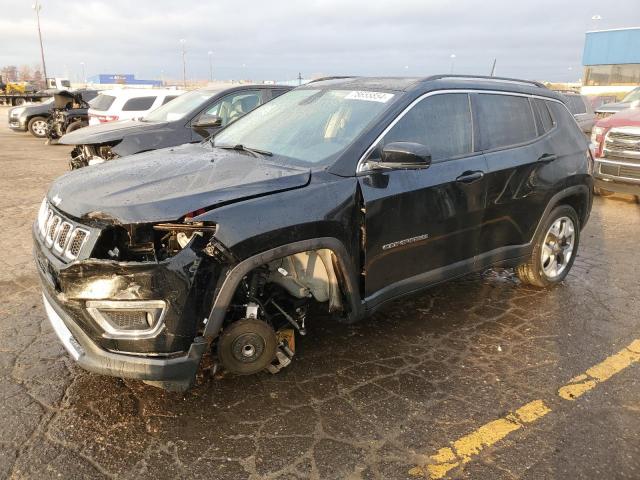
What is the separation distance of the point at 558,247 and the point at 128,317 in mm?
3933

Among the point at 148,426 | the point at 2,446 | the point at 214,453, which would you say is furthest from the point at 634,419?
the point at 2,446

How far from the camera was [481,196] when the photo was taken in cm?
377

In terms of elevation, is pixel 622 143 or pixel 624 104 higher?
pixel 624 104

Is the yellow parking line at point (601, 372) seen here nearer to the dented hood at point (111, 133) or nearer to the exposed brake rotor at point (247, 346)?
the exposed brake rotor at point (247, 346)

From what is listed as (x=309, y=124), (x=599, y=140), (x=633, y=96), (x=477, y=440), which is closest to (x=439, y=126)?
(x=309, y=124)

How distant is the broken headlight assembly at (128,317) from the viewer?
2.46 metres

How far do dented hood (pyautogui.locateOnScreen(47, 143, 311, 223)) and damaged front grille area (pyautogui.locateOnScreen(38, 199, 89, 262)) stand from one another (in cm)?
7

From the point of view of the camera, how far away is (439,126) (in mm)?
A: 3633

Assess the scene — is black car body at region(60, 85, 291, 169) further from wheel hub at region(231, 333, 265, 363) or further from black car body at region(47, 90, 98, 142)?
black car body at region(47, 90, 98, 142)

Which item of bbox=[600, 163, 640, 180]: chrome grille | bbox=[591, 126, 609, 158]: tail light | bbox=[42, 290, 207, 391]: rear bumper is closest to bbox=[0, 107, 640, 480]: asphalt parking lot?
bbox=[42, 290, 207, 391]: rear bumper

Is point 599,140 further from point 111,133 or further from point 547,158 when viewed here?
point 111,133

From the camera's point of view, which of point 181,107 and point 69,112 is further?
point 69,112

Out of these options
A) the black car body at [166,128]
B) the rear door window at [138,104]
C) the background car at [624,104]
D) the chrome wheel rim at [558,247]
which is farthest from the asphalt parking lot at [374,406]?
the background car at [624,104]

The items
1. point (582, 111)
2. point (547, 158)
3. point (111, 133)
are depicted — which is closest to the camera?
point (547, 158)
